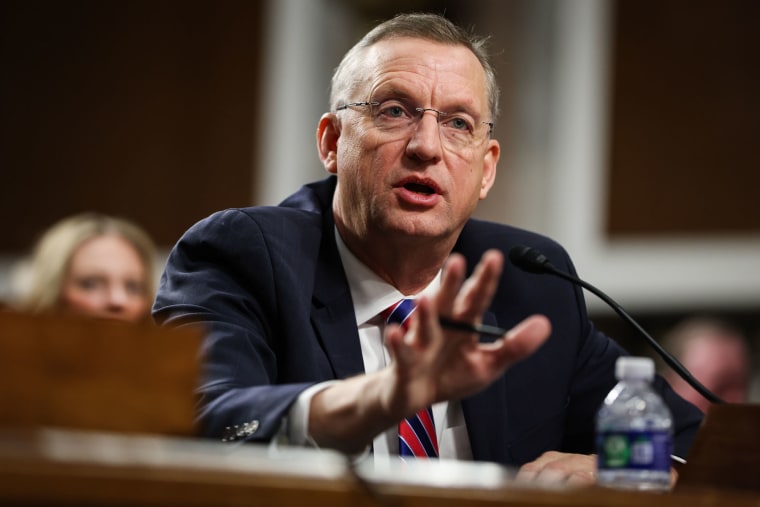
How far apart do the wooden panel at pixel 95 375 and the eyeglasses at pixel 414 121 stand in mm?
1227

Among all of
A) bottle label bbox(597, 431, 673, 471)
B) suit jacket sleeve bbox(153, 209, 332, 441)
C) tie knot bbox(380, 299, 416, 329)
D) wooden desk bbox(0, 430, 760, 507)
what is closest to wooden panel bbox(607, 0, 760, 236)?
tie knot bbox(380, 299, 416, 329)

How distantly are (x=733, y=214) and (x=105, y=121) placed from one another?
166 inches

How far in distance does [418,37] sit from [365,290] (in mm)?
544

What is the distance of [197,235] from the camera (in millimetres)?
2178

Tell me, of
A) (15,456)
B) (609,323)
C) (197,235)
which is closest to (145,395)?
(15,456)

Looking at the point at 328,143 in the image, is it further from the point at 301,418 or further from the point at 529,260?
the point at 301,418

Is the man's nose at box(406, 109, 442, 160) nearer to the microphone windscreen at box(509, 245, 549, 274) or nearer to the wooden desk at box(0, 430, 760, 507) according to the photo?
the microphone windscreen at box(509, 245, 549, 274)

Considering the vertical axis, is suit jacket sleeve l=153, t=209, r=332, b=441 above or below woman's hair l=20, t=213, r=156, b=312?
above

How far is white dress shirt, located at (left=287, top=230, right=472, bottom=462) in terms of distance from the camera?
6.97 ft

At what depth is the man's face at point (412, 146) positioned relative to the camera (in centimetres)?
233

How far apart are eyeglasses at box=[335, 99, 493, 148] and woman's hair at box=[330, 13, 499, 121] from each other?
0.35ft

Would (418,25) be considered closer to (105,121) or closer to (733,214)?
(733,214)

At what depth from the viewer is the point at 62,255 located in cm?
398

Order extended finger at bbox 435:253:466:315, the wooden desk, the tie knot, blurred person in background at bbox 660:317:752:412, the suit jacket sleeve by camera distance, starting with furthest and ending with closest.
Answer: blurred person in background at bbox 660:317:752:412
the tie knot
the suit jacket sleeve
extended finger at bbox 435:253:466:315
the wooden desk
